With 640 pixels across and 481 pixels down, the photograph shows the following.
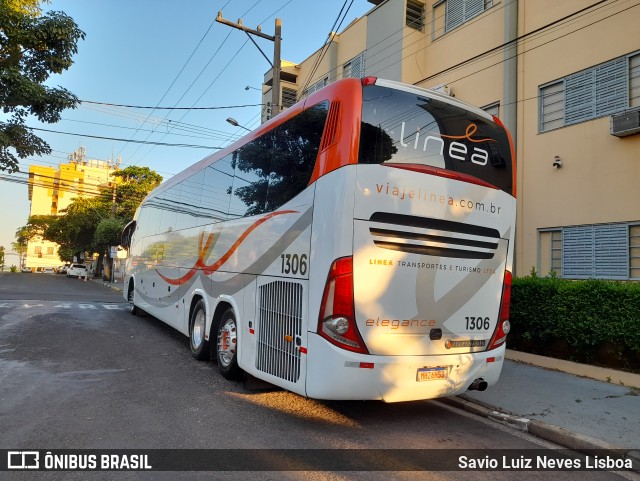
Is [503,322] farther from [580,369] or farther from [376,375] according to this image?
[580,369]

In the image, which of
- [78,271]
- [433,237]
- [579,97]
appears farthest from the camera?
[78,271]

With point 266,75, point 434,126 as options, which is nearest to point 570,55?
point 434,126

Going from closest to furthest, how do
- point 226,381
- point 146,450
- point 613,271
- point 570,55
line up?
point 146,450
point 226,381
point 613,271
point 570,55

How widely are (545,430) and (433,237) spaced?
2437mm

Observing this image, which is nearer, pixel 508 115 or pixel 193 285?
pixel 193 285

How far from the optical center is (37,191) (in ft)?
336

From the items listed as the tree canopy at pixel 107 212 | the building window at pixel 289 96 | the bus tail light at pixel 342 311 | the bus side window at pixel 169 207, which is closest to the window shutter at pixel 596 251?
the bus tail light at pixel 342 311

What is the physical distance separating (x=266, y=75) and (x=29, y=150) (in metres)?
13.7

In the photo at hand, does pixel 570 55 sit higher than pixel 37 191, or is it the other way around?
pixel 37 191

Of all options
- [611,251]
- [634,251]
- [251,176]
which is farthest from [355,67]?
[251,176]

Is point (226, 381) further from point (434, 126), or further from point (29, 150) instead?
point (29, 150)

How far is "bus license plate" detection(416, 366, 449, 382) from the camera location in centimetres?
480

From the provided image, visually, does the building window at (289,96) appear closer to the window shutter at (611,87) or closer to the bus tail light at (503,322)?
the window shutter at (611,87)

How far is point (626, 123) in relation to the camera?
941 centimetres
